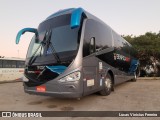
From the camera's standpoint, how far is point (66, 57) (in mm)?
5059

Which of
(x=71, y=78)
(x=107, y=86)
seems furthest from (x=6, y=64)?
(x=71, y=78)

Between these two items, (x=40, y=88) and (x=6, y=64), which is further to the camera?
(x=6, y=64)

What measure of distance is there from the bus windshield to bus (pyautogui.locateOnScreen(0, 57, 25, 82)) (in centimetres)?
1216

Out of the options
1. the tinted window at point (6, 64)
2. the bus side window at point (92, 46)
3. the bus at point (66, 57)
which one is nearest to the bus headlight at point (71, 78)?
the bus at point (66, 57)

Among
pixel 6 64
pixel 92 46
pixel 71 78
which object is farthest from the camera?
pixel 6 64

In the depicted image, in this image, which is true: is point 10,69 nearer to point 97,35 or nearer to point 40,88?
point 40,88

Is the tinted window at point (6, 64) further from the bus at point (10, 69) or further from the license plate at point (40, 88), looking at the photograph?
the license plate at point (40, 88)

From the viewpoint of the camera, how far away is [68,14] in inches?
220

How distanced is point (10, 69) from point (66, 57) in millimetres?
14203

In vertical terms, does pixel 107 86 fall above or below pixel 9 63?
below

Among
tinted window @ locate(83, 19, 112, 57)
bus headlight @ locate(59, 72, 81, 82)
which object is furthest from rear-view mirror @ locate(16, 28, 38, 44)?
bus headlight @ locate(59, 72, 81, 82)

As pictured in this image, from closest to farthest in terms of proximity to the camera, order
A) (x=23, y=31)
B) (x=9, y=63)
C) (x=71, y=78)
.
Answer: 1. (x=71, y=78)
2. (x=23, y=31)
3. (x=9, y=63)

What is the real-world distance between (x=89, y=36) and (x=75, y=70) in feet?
4.46

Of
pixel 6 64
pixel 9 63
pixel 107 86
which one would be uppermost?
pixel 9 63
